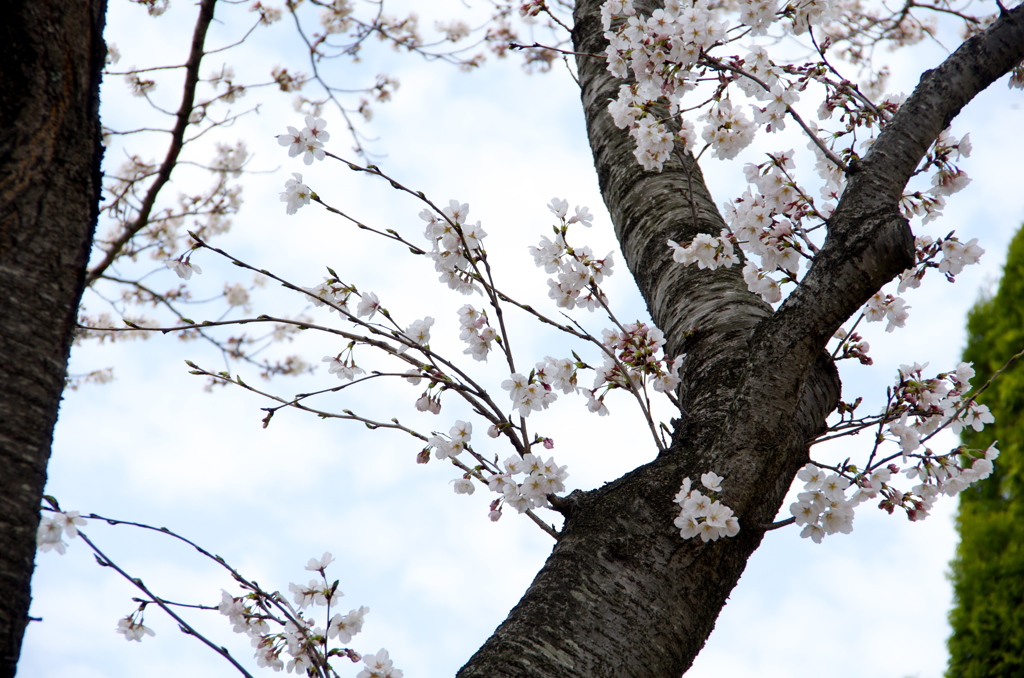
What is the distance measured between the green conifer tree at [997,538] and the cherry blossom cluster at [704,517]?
3.45 metres

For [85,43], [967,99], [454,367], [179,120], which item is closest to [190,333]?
[179,120]

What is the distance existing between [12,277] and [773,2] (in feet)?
7.15

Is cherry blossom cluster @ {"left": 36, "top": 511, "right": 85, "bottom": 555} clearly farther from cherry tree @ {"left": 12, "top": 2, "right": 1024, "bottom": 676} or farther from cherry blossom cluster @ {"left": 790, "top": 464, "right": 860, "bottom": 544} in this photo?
cherry blossom cluster @ {"left": 790, "top": 464, "right": 860, "bottom": 544}

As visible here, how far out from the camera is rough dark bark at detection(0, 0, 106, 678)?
81cm

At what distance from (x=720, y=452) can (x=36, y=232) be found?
4.07 ft

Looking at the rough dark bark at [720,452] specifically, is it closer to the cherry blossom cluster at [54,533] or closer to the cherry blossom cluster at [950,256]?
the cherry blossom cluster at [950,256]

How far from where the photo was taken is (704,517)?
51.1 inches

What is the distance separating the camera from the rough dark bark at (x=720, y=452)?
124 centimetres

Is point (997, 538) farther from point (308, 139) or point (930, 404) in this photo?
point (308, 139)

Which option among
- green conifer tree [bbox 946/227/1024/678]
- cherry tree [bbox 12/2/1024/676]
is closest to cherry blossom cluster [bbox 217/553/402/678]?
cherry tree [bbox 12/2/1024/676]

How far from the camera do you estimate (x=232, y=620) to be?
188cm

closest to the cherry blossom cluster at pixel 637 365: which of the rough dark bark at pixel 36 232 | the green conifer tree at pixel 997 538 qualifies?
the rough dark bark at pixel 36 232

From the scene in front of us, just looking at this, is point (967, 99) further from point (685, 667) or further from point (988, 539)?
point (988, 539)

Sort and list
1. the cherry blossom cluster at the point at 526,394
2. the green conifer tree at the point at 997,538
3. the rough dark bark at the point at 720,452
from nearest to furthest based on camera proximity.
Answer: the rough dark bark at the point at 720,452 → the cherry blossom cluster at the point at 526,394 → the green conifer tree at the point at 997,538
